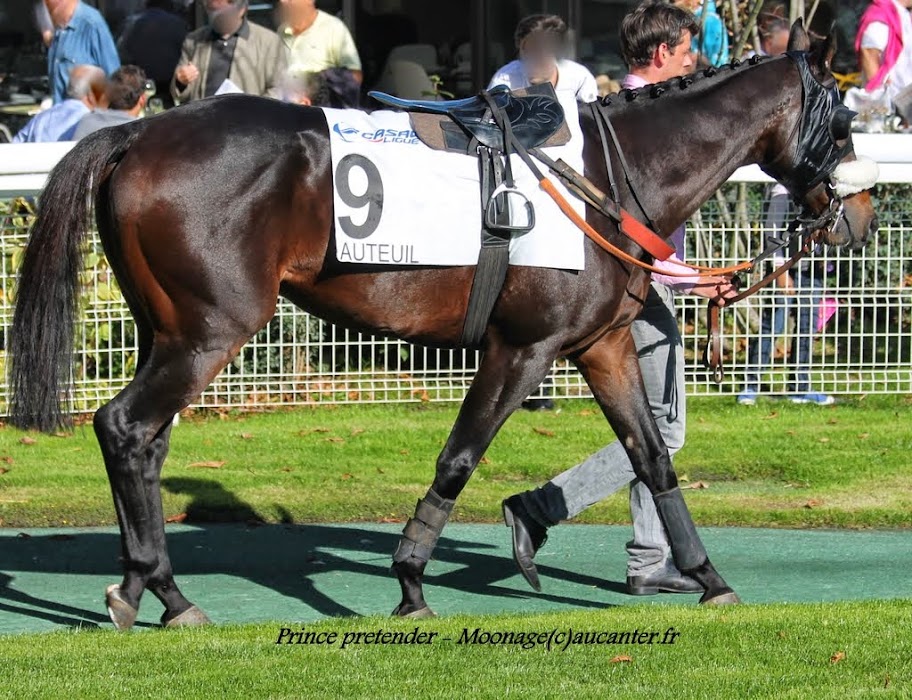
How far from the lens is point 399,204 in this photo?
17.2 ft

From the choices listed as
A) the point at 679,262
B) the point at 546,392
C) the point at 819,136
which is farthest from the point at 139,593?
the point at 546,392

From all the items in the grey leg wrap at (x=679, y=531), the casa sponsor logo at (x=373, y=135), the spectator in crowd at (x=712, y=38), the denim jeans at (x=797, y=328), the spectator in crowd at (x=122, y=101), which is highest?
the spectator in crowd at (x=712, y=38)

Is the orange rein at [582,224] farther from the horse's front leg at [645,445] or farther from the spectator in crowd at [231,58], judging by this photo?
the spectator in crowd at [231,58]

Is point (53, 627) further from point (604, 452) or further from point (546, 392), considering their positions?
point (546, 392)

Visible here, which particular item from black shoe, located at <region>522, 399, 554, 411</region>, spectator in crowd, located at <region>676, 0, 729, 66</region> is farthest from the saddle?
spectator in crowd, located at <region>676, 0, 729, 66</region>

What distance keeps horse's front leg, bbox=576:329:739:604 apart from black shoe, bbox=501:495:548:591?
1.71ft

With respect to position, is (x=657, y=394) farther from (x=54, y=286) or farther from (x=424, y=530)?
(x=54, y=286)

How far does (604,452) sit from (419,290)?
1.22 meters

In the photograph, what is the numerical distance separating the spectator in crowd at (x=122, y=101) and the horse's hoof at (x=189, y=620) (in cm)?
467

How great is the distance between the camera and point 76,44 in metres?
10.6

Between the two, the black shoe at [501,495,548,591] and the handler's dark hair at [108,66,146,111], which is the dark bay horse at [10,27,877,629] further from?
the handler's dark hair at [108,66,146,111]

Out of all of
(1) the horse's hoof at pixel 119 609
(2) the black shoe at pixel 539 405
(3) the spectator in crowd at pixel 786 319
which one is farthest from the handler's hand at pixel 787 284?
(1) the horse's hoof at pixel 119 609

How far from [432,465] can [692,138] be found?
120 inches

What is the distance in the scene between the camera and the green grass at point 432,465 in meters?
7.33
